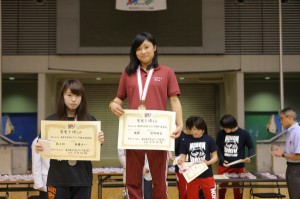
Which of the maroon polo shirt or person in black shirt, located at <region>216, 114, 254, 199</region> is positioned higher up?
the maroon polo shirt

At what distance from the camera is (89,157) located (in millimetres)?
3725

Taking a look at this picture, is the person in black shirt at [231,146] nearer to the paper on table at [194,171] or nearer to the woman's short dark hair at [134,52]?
the paper on table at [194,171]

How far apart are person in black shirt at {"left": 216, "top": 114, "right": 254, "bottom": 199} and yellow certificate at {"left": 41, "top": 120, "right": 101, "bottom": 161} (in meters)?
4.45

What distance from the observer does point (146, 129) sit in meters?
3.49

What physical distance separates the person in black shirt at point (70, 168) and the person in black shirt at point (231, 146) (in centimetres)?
440

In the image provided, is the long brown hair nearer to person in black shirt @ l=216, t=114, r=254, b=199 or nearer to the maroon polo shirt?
the maroon polo shirt

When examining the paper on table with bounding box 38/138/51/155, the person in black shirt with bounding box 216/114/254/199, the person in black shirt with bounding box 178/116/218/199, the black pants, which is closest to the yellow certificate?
the paper on table with bounding box 38/138/51/155

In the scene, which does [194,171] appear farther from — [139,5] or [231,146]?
[139,5]

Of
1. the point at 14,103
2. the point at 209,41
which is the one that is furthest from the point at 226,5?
the point at 14,103

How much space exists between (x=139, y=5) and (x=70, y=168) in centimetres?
1198

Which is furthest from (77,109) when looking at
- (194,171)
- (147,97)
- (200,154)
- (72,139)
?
(200,154)

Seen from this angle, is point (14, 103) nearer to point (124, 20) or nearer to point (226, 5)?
point (124, 20)

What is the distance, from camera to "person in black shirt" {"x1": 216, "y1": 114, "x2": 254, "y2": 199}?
311 inches

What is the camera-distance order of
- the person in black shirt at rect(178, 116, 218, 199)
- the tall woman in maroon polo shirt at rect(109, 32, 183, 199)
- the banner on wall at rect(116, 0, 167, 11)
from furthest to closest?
the banner on wall at rect(116, 0, 167, 11) → the person in black shirt at rect(178, 116, 218, 199) → the tall woman in maroon polo shirt at rect(109, 32, 183, 199)
